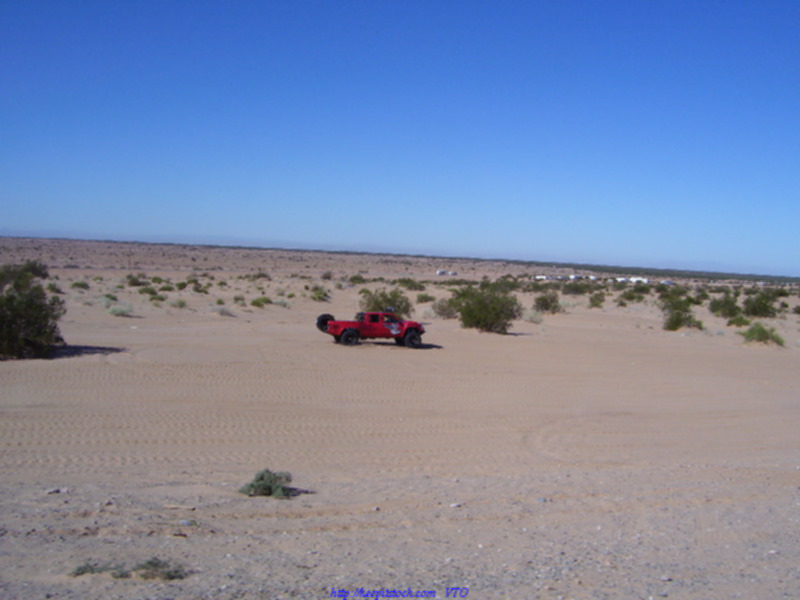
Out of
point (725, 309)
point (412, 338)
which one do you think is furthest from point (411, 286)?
point (412, 338)

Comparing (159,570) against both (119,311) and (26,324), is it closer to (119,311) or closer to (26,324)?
(26,324)

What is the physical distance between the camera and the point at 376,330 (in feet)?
95.9

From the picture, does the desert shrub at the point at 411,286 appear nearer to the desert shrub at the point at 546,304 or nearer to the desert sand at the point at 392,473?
the desert shrub at the point at 546,304

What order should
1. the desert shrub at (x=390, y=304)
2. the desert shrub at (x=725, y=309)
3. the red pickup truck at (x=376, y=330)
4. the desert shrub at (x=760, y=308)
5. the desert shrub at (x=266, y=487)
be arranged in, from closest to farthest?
the desert shrub at (x=266, y=487) < the red pickup truck at (x=376, y=330) < the desert shrub at (x=390, y=304) < the desert shrub at (x=725, y=309) < the desert shrub at (x=760, y=308)

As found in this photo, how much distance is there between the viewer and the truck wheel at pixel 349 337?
94.5 feet

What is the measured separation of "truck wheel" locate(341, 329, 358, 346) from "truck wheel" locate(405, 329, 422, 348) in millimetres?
2046

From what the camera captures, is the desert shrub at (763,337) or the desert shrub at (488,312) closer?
the desert shrub at (763,337)

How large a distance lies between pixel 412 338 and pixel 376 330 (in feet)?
4.81

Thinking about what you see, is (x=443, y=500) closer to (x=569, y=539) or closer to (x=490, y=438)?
(x=569, y=539)

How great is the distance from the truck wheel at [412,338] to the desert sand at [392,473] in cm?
126

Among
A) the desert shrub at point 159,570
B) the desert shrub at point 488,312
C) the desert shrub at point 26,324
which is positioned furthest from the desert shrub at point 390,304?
the desert shrub at point 159,570

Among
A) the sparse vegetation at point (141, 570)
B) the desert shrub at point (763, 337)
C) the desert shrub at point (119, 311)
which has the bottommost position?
the desert shrub at point (119, 311)

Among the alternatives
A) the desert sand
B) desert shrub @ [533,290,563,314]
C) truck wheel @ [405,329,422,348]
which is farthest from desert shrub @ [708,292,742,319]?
truck wheel @ [405,329,422,348]

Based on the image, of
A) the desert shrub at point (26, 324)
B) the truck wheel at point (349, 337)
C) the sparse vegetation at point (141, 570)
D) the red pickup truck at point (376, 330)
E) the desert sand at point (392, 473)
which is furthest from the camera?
the red pickup truck at point (376, 330)
